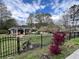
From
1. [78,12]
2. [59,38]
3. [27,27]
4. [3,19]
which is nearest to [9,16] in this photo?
[3,19]

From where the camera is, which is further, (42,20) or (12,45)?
(42,20)

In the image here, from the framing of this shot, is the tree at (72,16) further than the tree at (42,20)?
No

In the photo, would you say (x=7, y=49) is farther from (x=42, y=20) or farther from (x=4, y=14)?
(x=42, y=20)

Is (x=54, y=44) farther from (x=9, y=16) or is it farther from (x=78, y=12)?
(x=9, y=16)

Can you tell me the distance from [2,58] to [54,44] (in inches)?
90.1

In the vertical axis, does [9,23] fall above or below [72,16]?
below

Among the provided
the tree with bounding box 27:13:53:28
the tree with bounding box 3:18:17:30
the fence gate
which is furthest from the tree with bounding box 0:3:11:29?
the fence gate

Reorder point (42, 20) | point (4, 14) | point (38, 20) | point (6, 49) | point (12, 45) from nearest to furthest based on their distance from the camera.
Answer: point (6, 49) → point (12, 45) → point (4, 14) → point (42, 20) → point (38, 20)

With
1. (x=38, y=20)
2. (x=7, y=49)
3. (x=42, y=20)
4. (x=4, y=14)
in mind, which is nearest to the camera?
(x=7, y=49)

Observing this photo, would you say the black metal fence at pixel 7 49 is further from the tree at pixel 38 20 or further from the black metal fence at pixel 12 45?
the tree at pixel 38 20

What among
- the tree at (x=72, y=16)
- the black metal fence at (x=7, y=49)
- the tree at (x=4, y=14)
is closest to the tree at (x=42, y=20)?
the tree at (x=72, y=16)

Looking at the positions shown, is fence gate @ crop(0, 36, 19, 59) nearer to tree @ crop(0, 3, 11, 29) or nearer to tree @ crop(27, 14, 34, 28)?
tree @ crop(27, 14, 34, 28)

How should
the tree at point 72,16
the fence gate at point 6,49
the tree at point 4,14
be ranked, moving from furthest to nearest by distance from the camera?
the tree at point 4,14, the tree at point 72,16, the fence gate at point 6,49

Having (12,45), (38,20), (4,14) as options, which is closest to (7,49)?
(12,45)
